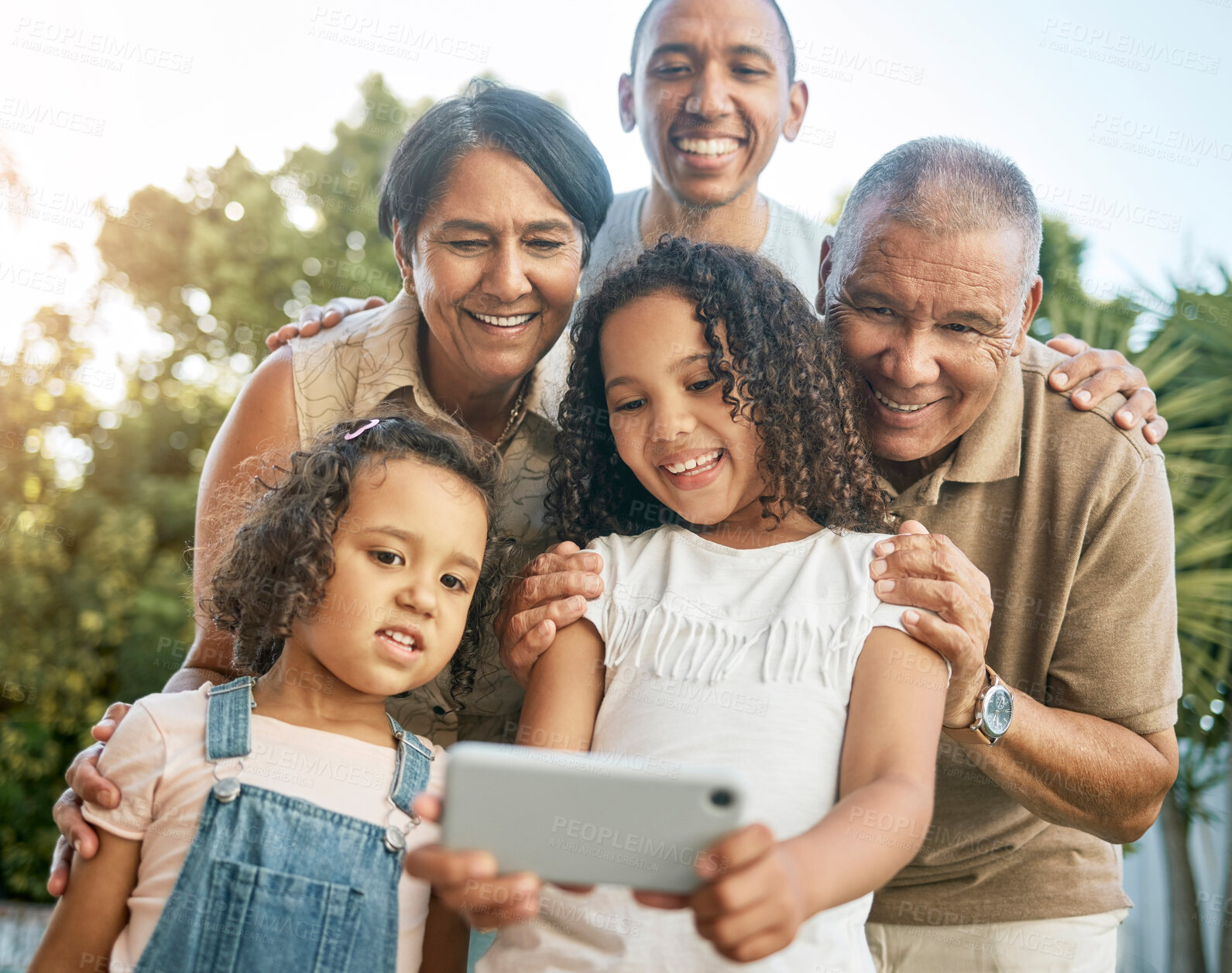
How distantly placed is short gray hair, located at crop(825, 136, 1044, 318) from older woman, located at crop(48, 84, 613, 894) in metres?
0.70

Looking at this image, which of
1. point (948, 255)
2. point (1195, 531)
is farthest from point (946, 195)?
point (1195, 531)

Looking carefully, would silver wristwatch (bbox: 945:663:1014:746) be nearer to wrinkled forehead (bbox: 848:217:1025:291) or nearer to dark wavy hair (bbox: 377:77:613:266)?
wrinkled forehead (bbox: 848:217:1025:291)

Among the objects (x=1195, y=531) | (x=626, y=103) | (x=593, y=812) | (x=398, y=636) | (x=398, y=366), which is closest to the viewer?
(x=593, y=812)

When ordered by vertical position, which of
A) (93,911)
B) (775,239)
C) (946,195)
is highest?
(775,239)

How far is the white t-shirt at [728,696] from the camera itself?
1753mm

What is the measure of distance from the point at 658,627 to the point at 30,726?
9571 mm

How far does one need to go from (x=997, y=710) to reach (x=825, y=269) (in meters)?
1.22

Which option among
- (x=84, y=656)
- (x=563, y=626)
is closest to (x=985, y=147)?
(x=563, y=626)

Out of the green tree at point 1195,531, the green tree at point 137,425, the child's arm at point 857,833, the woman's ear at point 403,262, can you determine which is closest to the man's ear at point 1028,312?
the child's arm at point 857,833

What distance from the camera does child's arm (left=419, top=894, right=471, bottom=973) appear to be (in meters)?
2.07

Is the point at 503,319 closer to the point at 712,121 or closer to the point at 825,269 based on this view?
the point at 825,269

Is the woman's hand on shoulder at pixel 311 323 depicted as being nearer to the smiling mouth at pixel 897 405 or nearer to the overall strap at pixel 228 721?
the overall strap at pixel 228 721

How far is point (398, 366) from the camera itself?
9.26 feet

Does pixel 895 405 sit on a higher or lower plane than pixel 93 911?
higher
